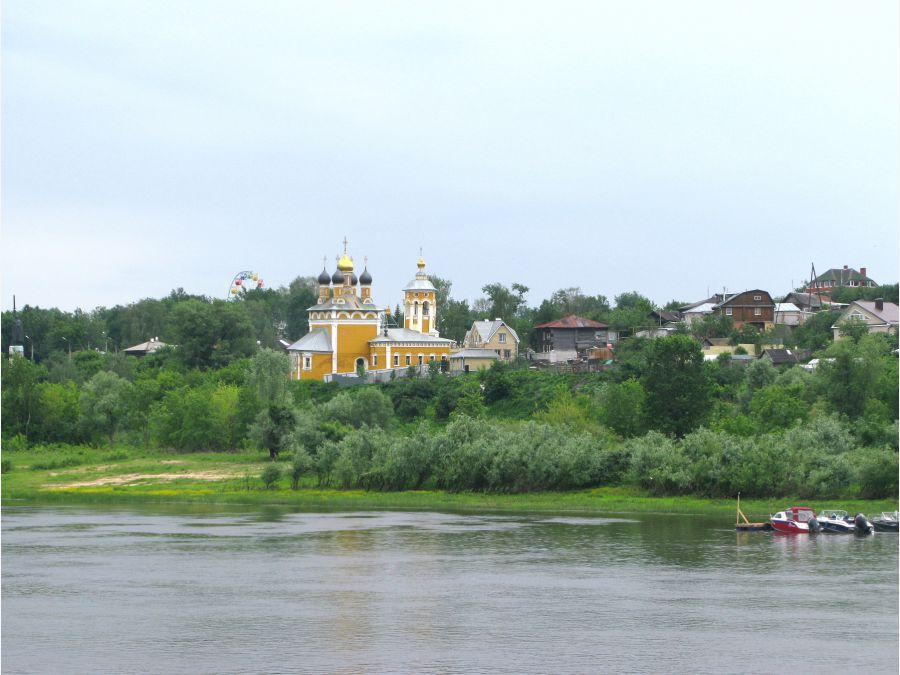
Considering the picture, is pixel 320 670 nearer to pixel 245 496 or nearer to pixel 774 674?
pixel 774 674

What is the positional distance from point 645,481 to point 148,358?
189 feet

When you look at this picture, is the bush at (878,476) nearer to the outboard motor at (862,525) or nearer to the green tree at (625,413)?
the outboard motor at (862,525)

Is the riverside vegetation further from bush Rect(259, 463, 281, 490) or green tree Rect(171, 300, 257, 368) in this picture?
green tree Rect(171, 300, 257, 368)

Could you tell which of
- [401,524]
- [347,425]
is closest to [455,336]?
[347,425]

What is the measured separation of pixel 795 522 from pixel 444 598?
47.5 ft

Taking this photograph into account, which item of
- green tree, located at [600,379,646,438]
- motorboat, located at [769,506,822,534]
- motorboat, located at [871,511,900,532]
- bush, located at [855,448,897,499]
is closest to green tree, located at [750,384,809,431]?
green tree, located at [600,379,646,438]

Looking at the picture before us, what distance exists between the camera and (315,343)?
278ft

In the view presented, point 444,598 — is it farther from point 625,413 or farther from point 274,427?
point 274,427

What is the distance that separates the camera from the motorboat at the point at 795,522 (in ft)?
132

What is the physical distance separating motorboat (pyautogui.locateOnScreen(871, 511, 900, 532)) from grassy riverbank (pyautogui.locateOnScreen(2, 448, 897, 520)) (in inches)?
87.5

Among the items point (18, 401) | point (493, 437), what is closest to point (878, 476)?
point (493, 437)

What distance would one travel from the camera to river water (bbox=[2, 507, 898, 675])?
2450 centimetres

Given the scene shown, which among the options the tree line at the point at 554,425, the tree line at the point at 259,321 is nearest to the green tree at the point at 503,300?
the tree line at the point at 259,321

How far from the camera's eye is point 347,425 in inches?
2292
